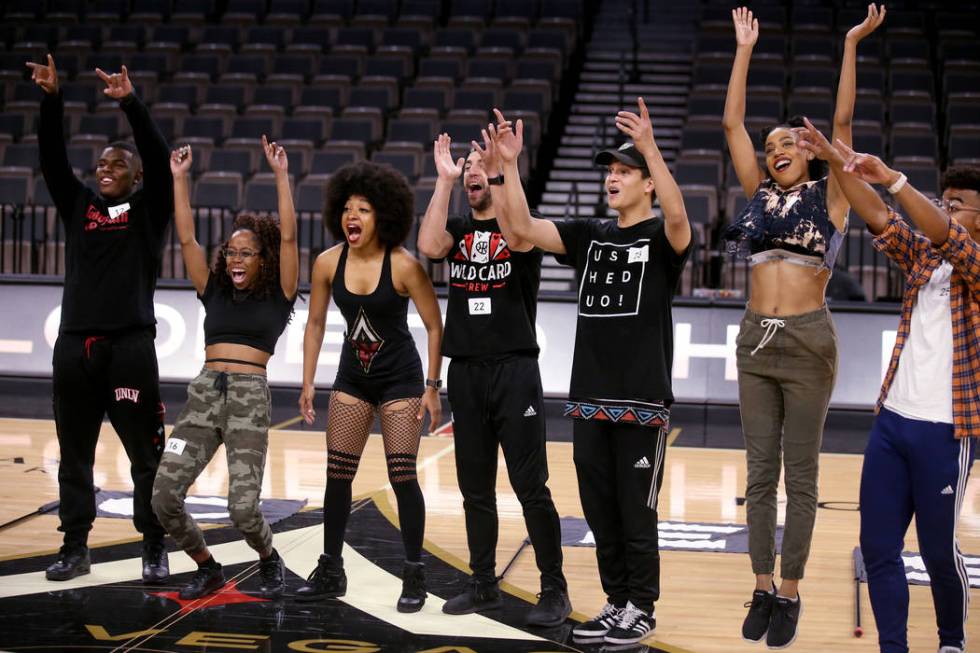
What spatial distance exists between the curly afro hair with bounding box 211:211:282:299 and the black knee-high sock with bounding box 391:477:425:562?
100 cm

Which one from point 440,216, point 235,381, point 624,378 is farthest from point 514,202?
point 235,381

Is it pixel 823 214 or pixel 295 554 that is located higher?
pixel 823 214

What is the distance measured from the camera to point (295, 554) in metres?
5.58

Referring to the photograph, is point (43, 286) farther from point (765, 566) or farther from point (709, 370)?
point (765, 566)

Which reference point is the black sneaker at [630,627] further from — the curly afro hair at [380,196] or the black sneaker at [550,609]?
the curly afro hair at [380,196]

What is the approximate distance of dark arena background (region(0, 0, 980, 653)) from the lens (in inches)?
190

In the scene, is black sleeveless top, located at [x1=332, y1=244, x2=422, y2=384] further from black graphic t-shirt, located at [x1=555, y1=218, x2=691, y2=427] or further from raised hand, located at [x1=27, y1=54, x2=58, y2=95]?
raised hand, located at [x1=27, y1=54, x2=58, y2=95]

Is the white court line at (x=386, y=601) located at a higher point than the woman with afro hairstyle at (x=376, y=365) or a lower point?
lower

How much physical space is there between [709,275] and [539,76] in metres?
4.54

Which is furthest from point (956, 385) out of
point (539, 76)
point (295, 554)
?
point (539, 76)

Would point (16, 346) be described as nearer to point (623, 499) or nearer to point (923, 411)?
point (623, 499)

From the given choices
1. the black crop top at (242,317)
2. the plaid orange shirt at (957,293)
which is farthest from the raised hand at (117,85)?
the plaid orange shirt at (957,293)

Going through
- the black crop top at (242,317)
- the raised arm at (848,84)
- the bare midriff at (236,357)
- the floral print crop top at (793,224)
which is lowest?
the bare midriff at (236,357)

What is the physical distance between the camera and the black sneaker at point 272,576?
4.95 metres
